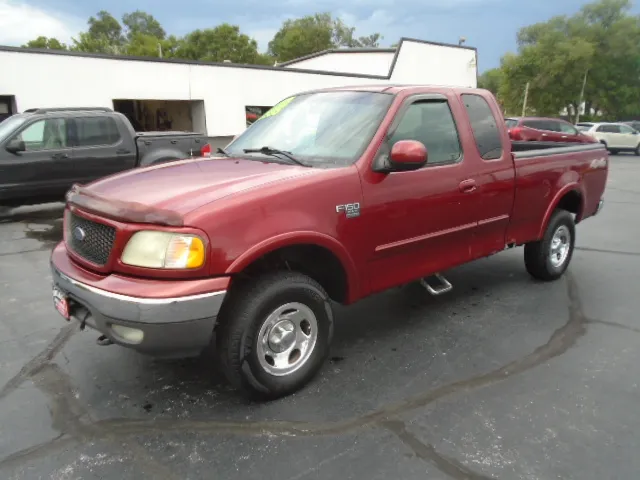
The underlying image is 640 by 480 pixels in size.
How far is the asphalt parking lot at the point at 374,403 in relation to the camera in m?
2.55

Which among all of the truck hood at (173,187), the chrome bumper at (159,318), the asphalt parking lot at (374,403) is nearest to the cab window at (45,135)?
the asphalt parking lot at (374,403)

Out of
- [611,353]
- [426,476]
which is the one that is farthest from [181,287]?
[611,353]

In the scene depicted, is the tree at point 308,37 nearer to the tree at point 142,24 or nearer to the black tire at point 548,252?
the tree at point 142,24

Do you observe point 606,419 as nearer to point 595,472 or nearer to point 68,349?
point 595,472

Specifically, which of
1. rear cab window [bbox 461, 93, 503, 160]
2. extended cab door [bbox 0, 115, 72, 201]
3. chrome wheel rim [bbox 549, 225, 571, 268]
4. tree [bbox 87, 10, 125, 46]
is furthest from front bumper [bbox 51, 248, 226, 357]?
tree [bbox 87, 10, 125, 46]

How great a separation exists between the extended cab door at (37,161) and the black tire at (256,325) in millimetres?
7091

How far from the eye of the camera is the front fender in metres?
2.72

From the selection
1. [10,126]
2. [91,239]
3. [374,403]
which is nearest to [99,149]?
Answer: [10,126]

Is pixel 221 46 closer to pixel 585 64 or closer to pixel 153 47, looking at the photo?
pixel 153 47

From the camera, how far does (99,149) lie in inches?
357

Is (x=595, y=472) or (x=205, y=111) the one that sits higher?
(x=205, y=111)

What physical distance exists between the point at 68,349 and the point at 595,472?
11.6ft

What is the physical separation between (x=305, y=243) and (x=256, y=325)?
0.56 metres

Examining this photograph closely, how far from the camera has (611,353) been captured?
3.75 m
